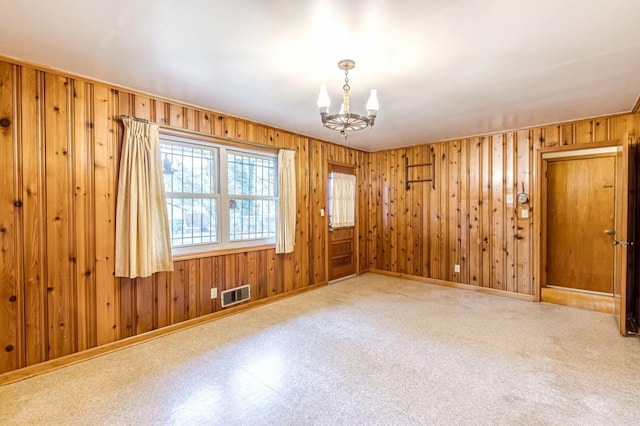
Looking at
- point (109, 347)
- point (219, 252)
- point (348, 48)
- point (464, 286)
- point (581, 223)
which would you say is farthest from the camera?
point (464, 286)

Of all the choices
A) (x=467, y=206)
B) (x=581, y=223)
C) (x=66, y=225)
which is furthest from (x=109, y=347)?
(x=581, y=223)

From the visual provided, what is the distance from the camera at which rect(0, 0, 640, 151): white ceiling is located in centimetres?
173

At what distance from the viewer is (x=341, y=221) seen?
5445mm

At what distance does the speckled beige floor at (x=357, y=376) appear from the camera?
196 centimetres

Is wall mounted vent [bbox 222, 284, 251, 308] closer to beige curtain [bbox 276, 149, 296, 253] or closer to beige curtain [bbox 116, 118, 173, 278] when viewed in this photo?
beige curtain [bbox 276, 149, 296, 253]

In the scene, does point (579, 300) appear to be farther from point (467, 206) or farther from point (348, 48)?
point (348, 48)

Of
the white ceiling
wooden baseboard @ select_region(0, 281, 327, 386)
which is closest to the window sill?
wooden baseboard @ select_region(0, 281, 327, 386)

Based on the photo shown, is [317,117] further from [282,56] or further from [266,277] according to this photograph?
[266,277]

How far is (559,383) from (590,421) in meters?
0.42

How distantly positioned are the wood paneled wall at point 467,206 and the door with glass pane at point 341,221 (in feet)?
1.88

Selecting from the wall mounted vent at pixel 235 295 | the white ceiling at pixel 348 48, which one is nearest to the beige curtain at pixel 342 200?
the wall mounted vent at pixel 235 295

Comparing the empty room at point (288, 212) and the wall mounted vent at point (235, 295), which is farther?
the wall mounted vent at point (235, 295)

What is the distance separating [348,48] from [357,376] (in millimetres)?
2433

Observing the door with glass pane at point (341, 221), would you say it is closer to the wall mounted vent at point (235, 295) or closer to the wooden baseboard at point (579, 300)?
the wall mounted vent at point (235, 295)
